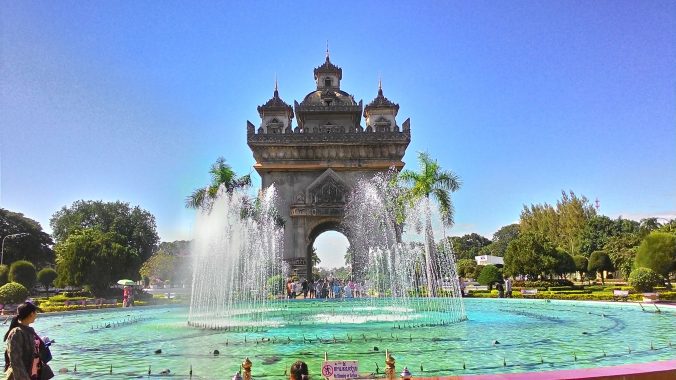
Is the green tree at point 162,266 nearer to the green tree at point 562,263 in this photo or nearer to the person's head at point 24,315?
the green tree at point 562,263

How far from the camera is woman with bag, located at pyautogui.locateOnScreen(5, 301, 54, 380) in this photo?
5.17m

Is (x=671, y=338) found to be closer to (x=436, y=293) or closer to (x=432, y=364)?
(x=432, y=364)

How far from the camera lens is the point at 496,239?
115 meters

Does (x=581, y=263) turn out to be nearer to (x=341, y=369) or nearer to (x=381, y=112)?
(x=381, y=112)

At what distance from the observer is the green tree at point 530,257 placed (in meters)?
36.9

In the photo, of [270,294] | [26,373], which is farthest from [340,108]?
[26,373]

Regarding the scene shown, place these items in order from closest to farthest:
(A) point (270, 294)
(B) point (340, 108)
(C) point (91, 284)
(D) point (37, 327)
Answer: (D) point (37, 327)
(A) point (270, 294)
(C) point (91, 284)
(B) point (340, 108)

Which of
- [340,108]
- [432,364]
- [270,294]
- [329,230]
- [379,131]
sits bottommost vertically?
[432,364]

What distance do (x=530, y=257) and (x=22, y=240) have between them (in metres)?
56.4

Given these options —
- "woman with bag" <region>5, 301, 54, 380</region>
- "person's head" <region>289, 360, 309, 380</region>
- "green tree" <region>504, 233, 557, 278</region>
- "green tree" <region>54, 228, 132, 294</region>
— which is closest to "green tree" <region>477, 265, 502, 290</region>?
"green tree" <region>504, 233, 557, 278</region>

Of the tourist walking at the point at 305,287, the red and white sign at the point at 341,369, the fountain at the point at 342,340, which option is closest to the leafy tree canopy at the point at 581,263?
the tourist walking at the point at 305,287

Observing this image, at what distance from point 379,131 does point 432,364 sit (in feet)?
116

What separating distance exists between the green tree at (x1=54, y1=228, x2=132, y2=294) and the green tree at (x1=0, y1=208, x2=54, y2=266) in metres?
26.6

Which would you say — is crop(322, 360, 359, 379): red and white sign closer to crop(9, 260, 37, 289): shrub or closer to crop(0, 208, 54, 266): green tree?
crop(9, 260, 37, 289): shrub
